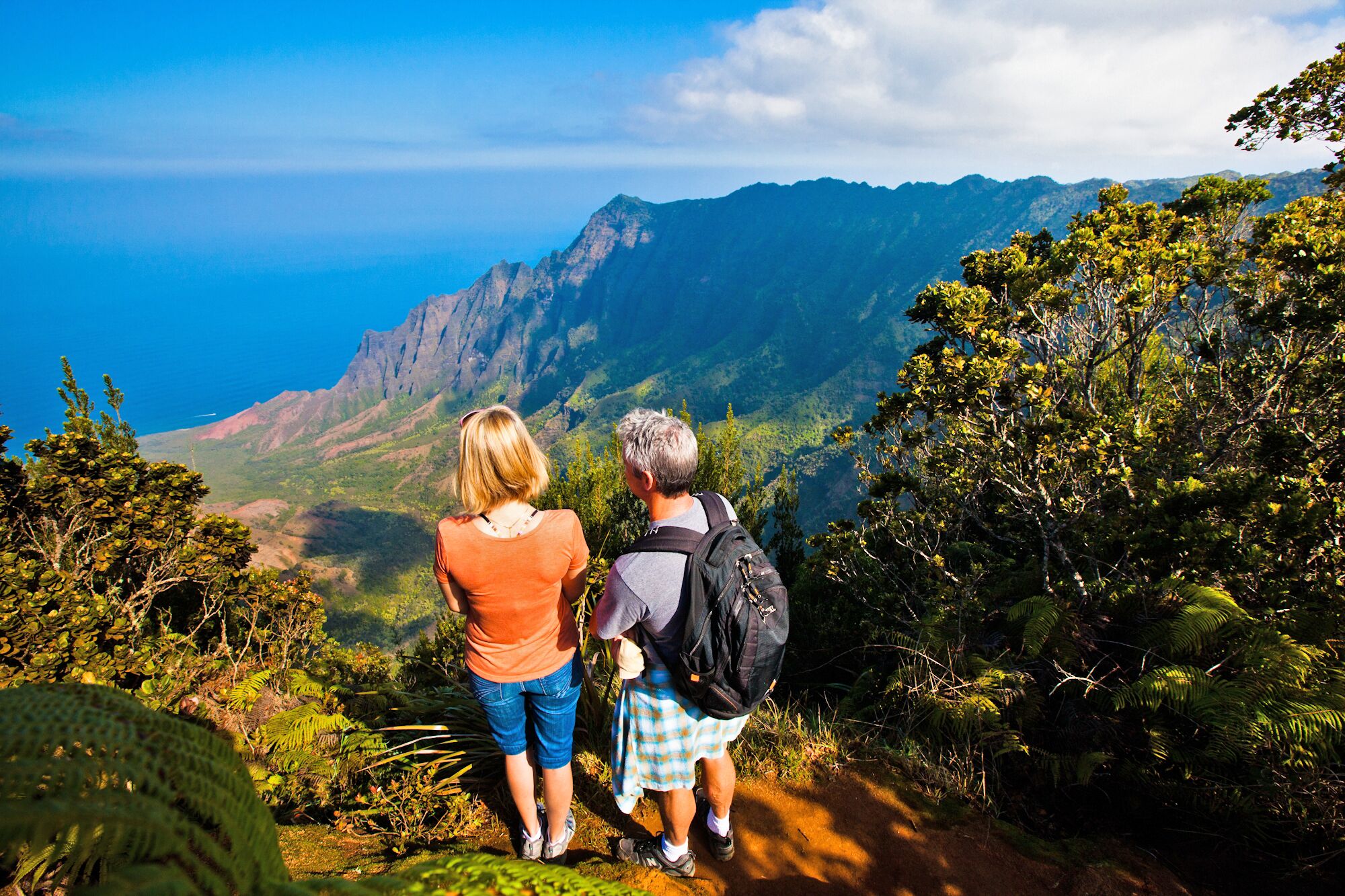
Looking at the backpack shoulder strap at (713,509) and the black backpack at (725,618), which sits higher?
the backpack shoulder strap at (713,509)

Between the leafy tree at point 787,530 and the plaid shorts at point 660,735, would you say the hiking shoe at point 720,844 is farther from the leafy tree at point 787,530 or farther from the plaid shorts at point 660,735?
the leafy tree at point 787,530

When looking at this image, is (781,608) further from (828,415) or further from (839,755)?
(828,415)

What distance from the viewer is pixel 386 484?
94625mm

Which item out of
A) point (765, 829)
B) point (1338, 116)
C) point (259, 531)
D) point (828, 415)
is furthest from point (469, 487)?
point (828, 415)

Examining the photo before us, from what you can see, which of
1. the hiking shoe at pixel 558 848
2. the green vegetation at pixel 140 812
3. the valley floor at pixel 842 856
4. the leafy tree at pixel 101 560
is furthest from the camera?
the leafy tree at pixel 101 560

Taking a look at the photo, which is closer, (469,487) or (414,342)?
(469,487)

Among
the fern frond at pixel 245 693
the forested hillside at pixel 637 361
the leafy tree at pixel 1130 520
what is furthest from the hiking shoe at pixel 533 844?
the forested hillside at pixel 637 361

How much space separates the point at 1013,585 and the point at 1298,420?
2.32m

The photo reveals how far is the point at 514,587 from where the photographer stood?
2.33 meters

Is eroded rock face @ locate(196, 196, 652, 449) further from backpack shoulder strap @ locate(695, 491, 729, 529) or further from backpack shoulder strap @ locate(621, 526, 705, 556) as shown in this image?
backpack shoulder strap @ locate(621, 526, 705, 556)

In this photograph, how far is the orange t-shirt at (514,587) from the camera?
2.28 m

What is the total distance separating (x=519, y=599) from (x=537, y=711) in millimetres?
593

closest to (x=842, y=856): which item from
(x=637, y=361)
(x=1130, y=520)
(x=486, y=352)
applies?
(x=1130, y=520)

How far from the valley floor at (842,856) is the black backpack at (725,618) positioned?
945 mm
